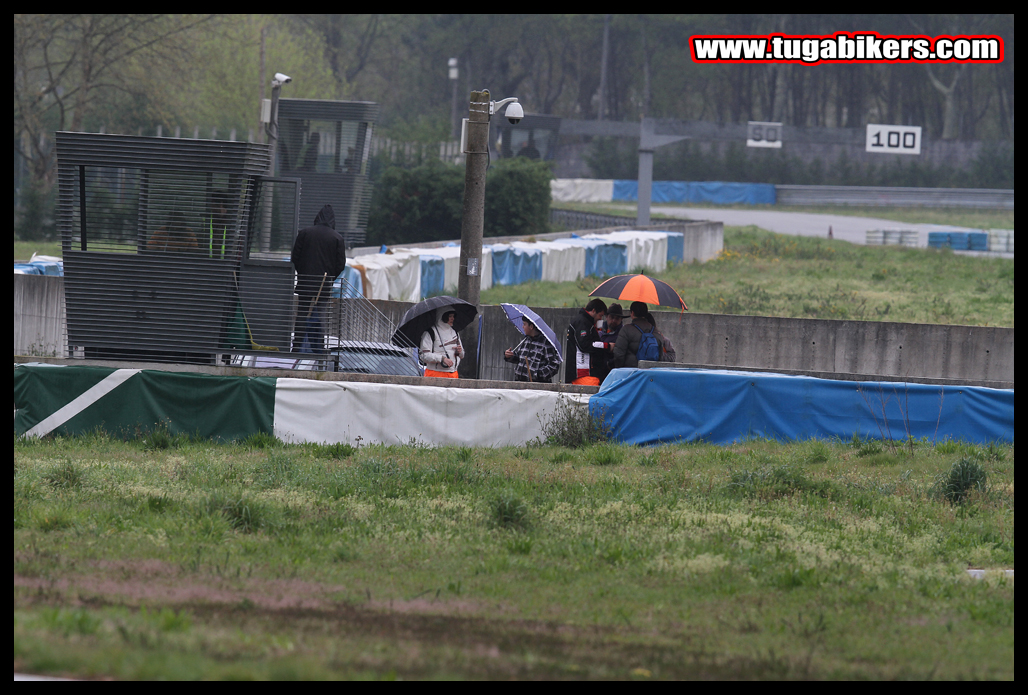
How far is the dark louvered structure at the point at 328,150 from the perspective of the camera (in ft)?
89.9

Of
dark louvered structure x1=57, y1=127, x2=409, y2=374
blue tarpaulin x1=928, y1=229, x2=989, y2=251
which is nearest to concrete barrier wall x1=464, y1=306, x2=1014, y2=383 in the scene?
dark louvered structure x1=57, y1=127, x2=409, y2=374

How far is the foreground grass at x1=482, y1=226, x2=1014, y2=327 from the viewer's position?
973 inches


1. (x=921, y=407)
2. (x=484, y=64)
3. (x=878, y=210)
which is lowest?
(x=921, y=407)

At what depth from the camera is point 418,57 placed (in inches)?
3782

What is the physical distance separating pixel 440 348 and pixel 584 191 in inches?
2691

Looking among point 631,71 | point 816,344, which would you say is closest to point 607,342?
point 816,344

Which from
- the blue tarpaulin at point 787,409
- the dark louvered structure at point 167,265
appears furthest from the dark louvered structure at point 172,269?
the blue tarpaulin at point 787,409

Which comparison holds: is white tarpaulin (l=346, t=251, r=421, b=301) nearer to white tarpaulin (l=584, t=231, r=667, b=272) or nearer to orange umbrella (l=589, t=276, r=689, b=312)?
orange umbrella (l=589, t=276, r=689, b=312)

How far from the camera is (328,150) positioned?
91.3ft

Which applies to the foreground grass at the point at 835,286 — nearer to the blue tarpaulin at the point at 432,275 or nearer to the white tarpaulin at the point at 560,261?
the white tarpaulin at the point at 560,261

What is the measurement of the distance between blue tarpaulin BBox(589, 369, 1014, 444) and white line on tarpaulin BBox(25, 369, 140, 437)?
560 centimetres
